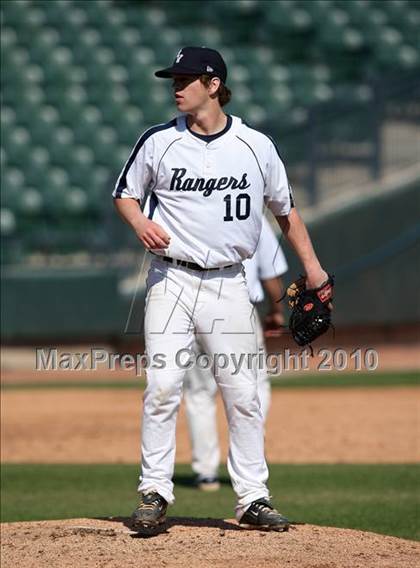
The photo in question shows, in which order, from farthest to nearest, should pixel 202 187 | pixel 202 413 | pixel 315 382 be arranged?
pixel 315 382 < pixel 202 413 < pixel 202 187

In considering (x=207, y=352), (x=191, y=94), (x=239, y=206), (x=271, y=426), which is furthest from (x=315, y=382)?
(x=191, y=94)

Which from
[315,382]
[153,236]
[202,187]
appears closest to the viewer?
[153,236]

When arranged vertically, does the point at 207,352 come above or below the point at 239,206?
below

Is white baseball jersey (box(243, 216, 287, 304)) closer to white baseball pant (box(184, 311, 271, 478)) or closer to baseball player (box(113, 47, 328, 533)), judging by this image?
white baseball pant (box(184, 311, 271, 478))

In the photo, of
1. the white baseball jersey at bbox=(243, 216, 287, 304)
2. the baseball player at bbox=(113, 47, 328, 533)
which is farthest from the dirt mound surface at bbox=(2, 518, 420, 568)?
the white baseball jersey at bbox=(243, 216, 287, 304)

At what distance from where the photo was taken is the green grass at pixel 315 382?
1344 centimetres

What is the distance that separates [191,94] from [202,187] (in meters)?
0.39

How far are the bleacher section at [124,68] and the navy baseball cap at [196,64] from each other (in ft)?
35.5

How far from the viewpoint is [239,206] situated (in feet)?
15.9

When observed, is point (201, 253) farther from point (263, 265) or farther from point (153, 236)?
point (263, 265)

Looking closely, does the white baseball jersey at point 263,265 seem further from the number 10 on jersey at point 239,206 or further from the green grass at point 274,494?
the number 10 on jersey at point 239,206

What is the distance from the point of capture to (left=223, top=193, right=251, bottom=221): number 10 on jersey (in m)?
4.84

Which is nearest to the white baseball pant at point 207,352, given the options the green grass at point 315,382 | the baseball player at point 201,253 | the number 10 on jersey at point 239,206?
the baseball player at point 201,253

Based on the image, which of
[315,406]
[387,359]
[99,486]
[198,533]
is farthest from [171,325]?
[387,359]
